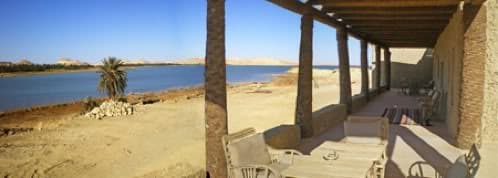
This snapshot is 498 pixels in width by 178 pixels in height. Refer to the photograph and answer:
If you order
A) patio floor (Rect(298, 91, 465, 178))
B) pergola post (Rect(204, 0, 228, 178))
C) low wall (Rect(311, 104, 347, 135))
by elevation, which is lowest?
patio floor (Rect(298, 91, 465, 178))

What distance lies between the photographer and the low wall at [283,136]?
5.61m

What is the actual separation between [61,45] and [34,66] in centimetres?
3933

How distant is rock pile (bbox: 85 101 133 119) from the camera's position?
20047 millimetres

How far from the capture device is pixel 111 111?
20297 millimetres

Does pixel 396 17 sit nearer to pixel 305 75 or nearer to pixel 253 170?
pixel 305 75

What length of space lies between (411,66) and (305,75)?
18.7 meters

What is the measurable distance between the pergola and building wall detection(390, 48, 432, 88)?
30.4ft

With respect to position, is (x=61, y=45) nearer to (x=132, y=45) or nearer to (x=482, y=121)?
(x=132, y=45)

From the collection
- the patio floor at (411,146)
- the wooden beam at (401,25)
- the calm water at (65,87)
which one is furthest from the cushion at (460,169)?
the calm water at (65,87)

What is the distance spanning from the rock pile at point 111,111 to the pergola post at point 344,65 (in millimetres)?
12925

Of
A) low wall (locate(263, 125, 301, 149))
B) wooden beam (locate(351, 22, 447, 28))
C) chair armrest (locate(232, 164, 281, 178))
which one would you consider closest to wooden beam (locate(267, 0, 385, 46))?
wooden beam (locate(351, 22, 447, 28))

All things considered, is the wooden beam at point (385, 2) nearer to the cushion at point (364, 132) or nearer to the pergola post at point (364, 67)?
the cushion at point (364, 132)

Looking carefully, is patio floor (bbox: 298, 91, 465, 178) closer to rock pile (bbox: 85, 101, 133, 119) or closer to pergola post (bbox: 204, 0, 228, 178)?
pergola post (bbox: 204, 0, 228, 178)

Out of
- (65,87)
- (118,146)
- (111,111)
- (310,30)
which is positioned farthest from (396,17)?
(65,87)
